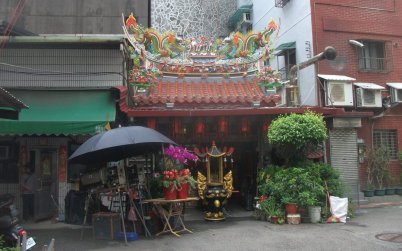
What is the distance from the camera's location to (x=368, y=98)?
14617 mm

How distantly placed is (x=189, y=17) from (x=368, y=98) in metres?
10.0

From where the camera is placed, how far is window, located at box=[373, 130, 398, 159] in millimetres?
15180

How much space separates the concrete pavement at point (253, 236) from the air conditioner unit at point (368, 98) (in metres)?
4.30

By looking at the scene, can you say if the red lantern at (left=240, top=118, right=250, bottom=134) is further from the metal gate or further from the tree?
the metal gate

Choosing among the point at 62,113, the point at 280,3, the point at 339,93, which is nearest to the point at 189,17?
the point at 280,3

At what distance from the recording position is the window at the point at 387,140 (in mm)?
15180

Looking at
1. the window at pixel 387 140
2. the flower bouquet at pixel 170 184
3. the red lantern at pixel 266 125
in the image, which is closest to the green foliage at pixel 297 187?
the red lantern at pixel 266 125

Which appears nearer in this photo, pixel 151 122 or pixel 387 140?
pixel 151 122

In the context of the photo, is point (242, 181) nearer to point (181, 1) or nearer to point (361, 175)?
point (361, 175)

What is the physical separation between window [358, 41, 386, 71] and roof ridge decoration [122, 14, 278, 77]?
4.33m

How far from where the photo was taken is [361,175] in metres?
14.6

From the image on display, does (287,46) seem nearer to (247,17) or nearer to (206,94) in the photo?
(247,17)

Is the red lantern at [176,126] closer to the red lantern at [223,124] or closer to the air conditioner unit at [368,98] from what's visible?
the red lantern at [223,124]

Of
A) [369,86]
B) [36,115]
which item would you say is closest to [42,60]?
[36,115]
